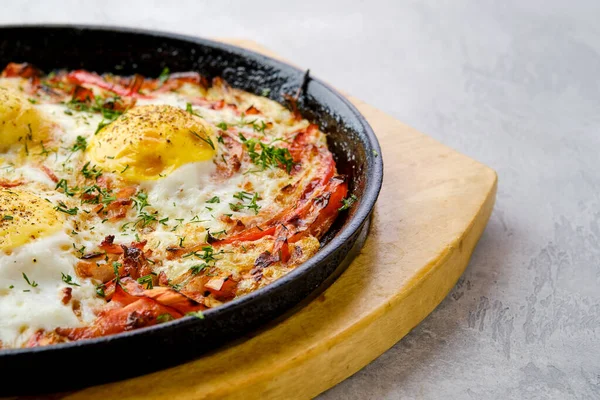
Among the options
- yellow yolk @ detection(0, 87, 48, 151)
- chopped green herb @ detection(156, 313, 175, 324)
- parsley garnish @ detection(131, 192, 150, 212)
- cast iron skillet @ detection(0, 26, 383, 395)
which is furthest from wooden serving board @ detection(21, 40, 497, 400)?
yellow yolk @ detection(0, 87, 48, 151)

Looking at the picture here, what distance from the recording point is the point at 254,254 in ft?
11.4

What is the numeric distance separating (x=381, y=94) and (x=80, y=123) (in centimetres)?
302

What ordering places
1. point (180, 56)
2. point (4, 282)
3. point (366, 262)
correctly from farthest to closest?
point (180, 56) → point (366, 262) → point (4, 282)

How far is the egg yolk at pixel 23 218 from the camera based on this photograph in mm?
3211

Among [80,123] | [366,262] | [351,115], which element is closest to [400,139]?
[351,115]

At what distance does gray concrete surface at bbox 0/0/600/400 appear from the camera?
3609 mm

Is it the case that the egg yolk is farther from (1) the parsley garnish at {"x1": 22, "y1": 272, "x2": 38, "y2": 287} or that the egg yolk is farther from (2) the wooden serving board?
(2) the wooden serving board

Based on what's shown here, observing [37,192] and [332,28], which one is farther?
[332,28]

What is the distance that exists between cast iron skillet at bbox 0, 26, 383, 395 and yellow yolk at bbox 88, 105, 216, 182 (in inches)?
33.1

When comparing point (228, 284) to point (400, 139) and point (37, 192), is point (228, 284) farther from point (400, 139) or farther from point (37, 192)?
point (400, 139)

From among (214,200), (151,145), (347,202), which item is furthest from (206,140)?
(347,202)

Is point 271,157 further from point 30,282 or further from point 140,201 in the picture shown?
point 30,282

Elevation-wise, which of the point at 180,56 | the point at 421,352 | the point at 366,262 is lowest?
the point at 421,352

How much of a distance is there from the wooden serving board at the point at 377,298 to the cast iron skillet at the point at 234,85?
0.26 feet
